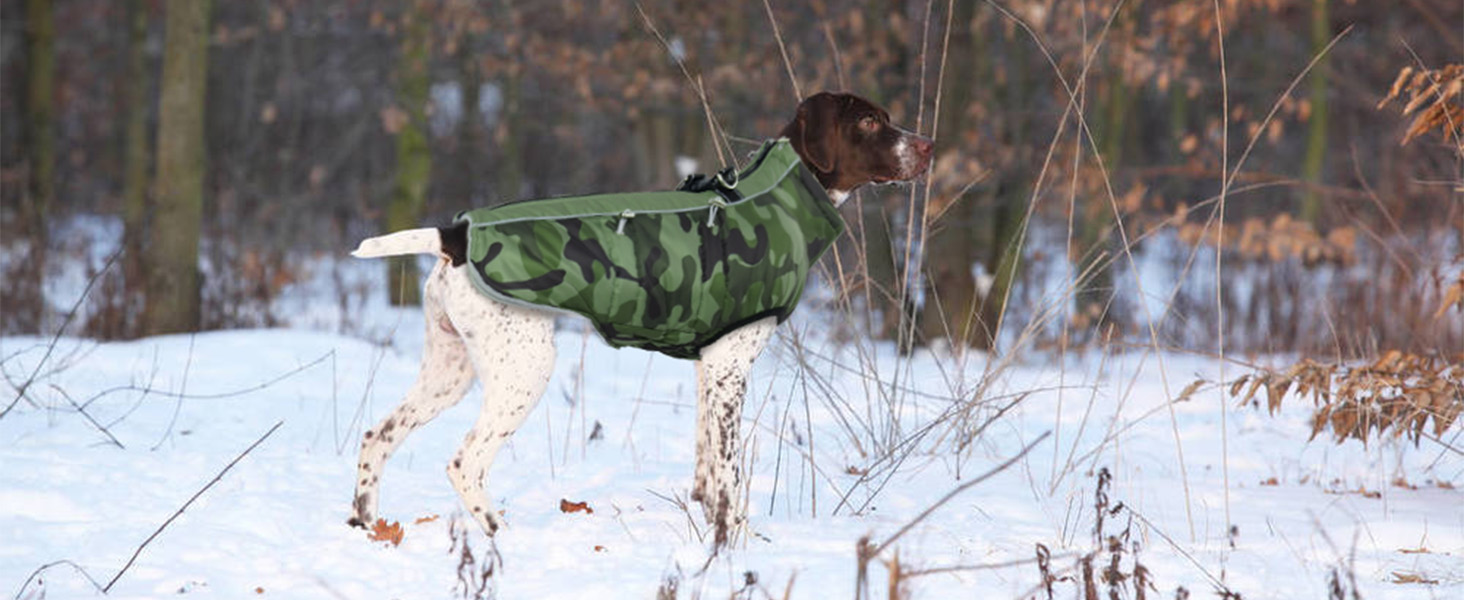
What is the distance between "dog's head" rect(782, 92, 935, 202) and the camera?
396 centimetres

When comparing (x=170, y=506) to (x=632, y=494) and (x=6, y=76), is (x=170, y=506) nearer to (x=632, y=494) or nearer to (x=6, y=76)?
(x=632, y=494)

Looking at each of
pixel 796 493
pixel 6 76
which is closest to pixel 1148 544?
pixel 796 493

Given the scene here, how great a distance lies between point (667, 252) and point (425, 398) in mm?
758

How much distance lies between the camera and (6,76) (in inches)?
792

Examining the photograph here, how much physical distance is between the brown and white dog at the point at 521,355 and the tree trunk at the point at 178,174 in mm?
4958

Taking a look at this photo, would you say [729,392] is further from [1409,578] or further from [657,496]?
[1409,578]

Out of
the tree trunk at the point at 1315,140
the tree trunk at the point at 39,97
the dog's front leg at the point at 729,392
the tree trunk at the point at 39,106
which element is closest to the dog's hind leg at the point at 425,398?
the dog's front leg at the point at 729,392

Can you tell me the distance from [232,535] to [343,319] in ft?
18.6

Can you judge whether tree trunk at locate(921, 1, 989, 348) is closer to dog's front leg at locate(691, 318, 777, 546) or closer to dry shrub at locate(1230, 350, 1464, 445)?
dry shrub at locate(1230, 350, 1464, 445)

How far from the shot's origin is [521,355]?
3.63 m

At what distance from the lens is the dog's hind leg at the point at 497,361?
3586mm

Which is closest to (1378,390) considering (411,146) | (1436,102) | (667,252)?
(1436,102)

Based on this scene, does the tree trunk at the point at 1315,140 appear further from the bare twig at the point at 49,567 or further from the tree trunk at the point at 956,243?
the bare twig at the point at 49,567

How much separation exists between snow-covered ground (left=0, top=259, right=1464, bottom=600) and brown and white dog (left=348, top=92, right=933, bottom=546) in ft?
0.46
